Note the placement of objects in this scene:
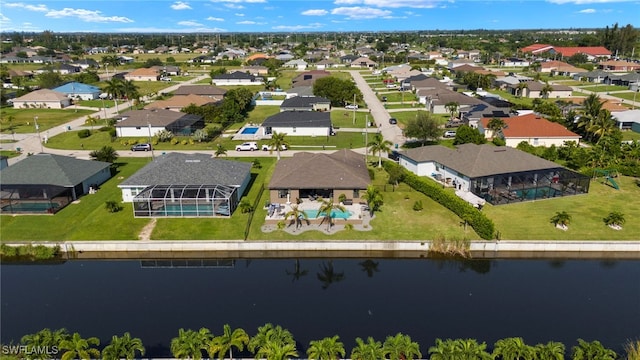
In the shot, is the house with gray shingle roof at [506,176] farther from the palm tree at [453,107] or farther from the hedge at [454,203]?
the palm tree at [453,107]

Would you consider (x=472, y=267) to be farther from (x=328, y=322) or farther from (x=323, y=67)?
(x=323, y=67)

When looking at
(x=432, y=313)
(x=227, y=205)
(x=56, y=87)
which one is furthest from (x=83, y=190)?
(x=56, y=87)

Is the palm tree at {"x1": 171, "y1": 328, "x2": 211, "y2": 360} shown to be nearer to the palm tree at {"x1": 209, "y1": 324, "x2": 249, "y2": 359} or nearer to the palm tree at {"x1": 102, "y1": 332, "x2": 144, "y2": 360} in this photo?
the palm tree at {"x1": 209, "y1": 324, "x2": 249, "y2": 359}

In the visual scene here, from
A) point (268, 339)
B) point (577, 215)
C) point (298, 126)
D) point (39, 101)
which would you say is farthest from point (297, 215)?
point (39, 101)

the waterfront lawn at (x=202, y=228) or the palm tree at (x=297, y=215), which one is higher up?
the palm tree at (x=297, y=215)

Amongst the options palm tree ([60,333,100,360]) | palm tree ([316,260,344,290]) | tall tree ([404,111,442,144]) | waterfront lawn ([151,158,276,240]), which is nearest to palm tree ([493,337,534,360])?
palm tree ([316,260,344,290])

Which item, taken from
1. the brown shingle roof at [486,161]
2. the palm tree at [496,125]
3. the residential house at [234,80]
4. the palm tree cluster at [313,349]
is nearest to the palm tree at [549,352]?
the palm tree cluster at [313,349]

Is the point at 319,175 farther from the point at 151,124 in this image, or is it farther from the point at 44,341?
the point at 151,124

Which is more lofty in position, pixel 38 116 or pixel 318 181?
pixel 38 116
